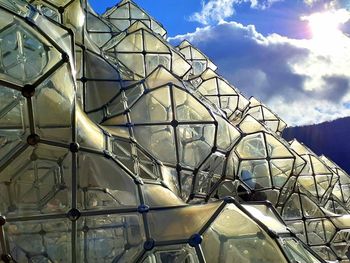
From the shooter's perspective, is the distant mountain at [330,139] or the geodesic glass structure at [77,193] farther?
the distant mountain at [330,139]

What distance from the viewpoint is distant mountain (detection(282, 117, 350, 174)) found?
23250 mm

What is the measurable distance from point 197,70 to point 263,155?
372 centimetres

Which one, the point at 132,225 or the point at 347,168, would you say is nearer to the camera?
the point at 132,225

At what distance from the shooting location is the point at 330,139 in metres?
23.9

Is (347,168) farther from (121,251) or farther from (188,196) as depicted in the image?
(121,251)

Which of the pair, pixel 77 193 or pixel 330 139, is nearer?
pixel 77 193

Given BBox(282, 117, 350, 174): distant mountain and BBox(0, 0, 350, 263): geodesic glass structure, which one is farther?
BBox(282, 117, 350, 174): distant mountain

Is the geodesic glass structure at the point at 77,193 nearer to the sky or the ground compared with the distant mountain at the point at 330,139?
nearer to the ground

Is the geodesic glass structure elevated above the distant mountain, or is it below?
below

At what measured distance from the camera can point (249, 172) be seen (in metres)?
6.38

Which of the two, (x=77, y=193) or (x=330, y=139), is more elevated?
(x=330, y=139)

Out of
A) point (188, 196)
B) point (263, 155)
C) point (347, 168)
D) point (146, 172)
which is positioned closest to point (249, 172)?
point (263, 155)

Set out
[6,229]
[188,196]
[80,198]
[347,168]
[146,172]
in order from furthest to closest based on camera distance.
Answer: [347,168] < [188,196] < [146,172] < [80,198] < [6,229]

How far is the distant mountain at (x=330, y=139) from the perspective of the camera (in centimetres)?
2325
